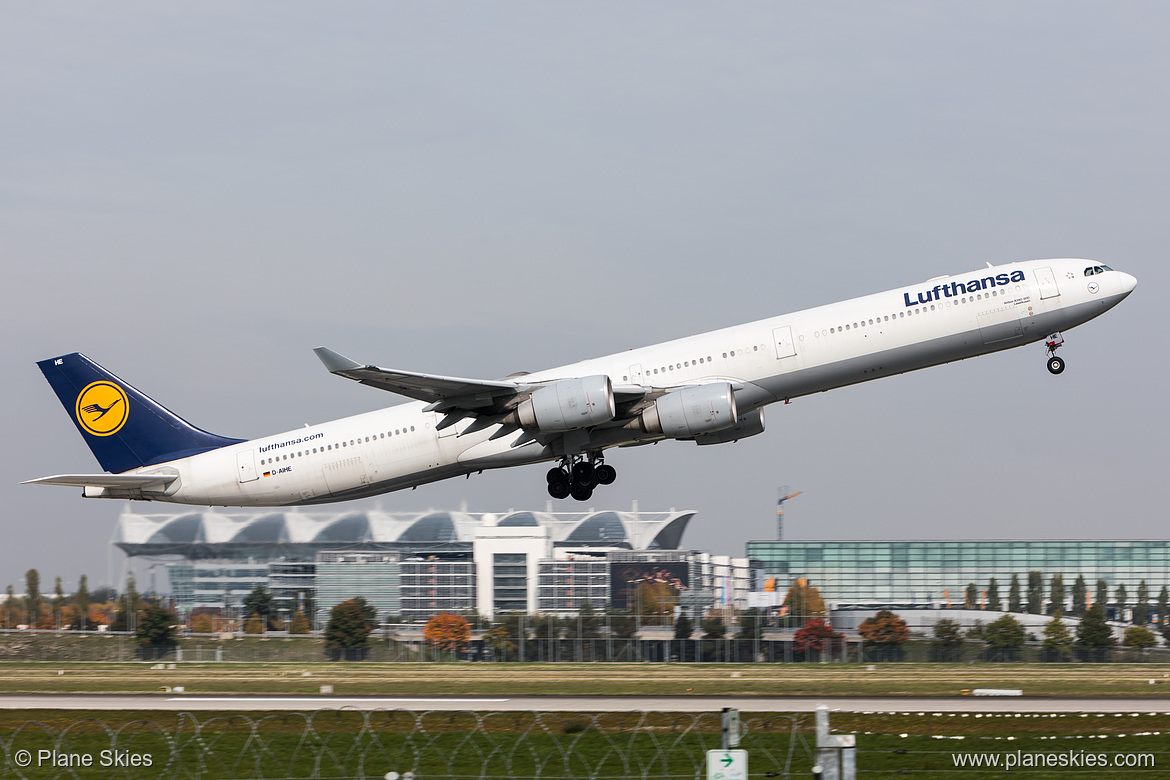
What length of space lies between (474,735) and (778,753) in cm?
695

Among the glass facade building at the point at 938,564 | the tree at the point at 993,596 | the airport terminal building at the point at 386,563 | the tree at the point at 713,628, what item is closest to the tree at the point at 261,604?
the airport terminal building at the point at 386,563

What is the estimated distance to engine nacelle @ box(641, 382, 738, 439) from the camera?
1330 inches

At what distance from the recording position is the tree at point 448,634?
54406mm

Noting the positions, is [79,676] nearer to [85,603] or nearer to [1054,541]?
[85,603]

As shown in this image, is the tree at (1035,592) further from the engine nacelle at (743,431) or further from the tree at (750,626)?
the engine nacelle at (743,431)

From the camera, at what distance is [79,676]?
46.3 meters

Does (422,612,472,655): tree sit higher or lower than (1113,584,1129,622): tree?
higher

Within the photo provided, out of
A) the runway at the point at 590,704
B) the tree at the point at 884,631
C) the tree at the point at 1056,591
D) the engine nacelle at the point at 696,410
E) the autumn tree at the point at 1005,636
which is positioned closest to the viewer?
the runway at the point at 590,704

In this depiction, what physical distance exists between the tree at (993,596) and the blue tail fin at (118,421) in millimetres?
62495

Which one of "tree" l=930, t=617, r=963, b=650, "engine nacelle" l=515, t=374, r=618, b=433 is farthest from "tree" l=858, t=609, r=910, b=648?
"engine nacelle" l=515, t=374, r=618, b=433

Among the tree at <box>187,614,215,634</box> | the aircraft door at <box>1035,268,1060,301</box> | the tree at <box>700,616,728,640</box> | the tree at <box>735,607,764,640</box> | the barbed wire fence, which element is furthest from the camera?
the tree at <box>187,614,215,634</box>

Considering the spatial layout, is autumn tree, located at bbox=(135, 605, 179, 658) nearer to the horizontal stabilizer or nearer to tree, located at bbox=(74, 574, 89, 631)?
tree, located at bbox=(74, 574, 89, 631)

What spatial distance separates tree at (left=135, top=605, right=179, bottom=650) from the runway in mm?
19560

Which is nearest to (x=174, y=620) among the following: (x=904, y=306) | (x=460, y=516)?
(x=460, y=516)
